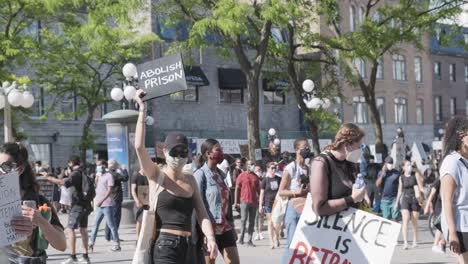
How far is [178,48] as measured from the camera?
73.0 feet

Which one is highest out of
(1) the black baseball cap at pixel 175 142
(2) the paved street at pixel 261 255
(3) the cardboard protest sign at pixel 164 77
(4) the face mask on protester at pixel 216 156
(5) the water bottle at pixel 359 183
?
(3) the cardboard protest sign at pixel 164 77

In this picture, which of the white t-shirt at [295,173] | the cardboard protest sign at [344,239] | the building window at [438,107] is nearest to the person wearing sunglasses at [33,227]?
the cardboard protest sign at [344,239]

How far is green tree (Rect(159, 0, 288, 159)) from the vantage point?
20188mm

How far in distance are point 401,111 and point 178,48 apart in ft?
121

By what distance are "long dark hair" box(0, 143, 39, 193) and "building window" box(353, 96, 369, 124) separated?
159 ft

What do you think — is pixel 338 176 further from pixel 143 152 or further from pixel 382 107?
pixel 382 107

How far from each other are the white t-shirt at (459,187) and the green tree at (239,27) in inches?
537

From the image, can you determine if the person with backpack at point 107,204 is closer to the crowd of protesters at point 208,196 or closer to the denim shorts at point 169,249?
the crowd of protesters at point 208,196

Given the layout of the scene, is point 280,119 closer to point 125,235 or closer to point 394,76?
point 394,76

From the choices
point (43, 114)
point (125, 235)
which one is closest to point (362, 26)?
point (125, 235)

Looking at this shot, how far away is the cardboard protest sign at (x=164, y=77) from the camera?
7.12 metres

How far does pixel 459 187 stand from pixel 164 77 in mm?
2741

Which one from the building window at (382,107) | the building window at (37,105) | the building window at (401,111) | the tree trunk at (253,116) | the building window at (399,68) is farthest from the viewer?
the building window at (401,111)

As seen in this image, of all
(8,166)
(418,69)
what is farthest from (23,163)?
(418,69)
